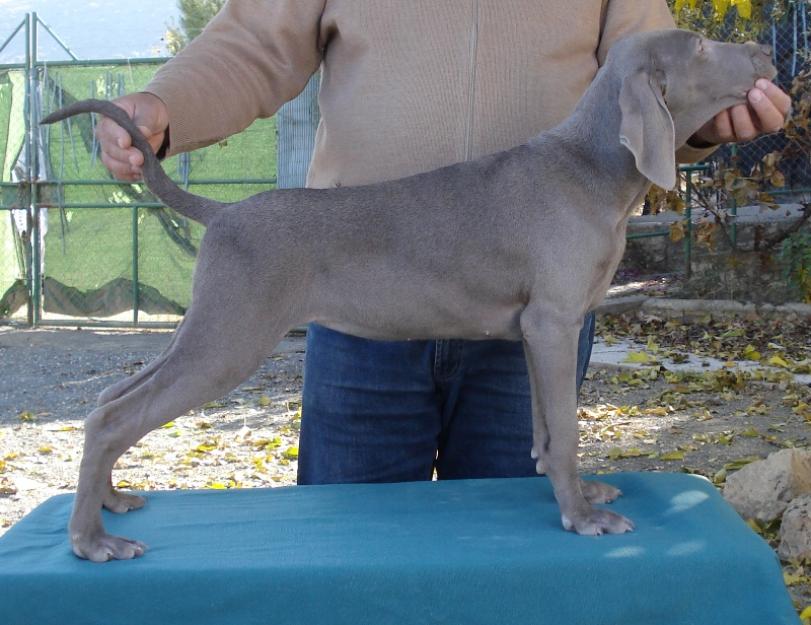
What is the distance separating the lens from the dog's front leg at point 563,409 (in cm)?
287

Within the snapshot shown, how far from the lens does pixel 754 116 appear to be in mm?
3014

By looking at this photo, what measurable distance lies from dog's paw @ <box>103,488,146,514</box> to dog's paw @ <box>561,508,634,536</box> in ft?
4.41

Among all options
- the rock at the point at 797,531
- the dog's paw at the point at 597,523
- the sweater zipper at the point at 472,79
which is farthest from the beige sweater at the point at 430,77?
the rock at the point at 797,531

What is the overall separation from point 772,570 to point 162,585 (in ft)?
5.18

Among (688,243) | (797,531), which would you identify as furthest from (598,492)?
(688,243)

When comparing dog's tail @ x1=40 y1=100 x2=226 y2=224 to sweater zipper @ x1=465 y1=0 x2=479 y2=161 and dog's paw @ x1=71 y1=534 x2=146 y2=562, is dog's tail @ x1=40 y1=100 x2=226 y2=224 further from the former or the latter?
dog's paw @ x1=71 y1=534 x2=146 y2=562

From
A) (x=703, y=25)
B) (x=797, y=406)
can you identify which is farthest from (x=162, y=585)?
(x=703, y=25)

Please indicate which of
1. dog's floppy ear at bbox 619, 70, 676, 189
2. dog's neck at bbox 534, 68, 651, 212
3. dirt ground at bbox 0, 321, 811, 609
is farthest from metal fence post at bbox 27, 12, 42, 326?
dog's floppy ear at bbox 619, 70, 676, 189

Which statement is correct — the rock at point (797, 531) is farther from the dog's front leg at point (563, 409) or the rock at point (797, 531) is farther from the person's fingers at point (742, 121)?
the person's fingers at point (742, 121)

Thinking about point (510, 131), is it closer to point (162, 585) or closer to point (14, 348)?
point (162, 585)

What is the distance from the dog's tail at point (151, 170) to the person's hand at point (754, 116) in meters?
1.53

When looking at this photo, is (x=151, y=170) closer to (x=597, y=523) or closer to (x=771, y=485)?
(x=597, y=523)

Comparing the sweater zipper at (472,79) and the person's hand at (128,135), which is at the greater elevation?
the sweater zipper at (472,79)

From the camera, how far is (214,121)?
11.0ft
